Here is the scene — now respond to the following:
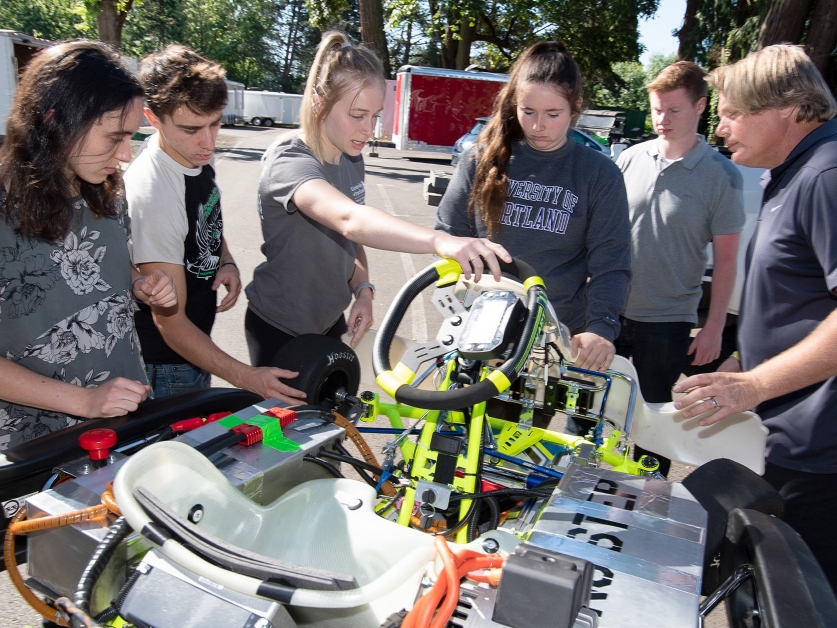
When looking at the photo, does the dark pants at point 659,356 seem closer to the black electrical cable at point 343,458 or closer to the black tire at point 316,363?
the black tire at point 316,363

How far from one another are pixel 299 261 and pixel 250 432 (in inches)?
37.5

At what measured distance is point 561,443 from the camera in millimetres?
2225

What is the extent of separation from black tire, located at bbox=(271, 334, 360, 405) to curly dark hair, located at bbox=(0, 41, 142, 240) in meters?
0.80

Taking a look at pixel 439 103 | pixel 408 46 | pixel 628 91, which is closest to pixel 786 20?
pixel 439 103

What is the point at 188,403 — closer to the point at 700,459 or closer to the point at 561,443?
the point at 561,443

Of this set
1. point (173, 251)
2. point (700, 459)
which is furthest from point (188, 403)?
point (700, 459)

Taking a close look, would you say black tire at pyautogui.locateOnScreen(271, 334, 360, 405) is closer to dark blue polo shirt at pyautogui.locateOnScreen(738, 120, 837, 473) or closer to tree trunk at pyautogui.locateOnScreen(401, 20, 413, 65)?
dark blue polo shirt at pyautogui.locateOnScreen(738, 120, 837, 473)

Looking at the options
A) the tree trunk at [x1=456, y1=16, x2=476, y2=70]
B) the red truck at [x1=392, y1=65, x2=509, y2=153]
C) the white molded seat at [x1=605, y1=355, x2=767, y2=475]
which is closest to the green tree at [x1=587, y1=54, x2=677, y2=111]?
the tree trunk at [x1=456, y1=16, x2=476, y2=70]

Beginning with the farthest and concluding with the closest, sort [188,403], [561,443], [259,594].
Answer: [561,443], [188,403], [259,594]

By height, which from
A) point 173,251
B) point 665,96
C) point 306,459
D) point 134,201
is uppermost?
point 665,96

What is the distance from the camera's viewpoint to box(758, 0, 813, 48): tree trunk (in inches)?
567

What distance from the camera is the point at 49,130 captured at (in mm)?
1848

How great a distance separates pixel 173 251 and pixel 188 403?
23.3 inches

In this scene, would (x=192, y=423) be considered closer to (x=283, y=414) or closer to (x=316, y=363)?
(x=283, y=414)
